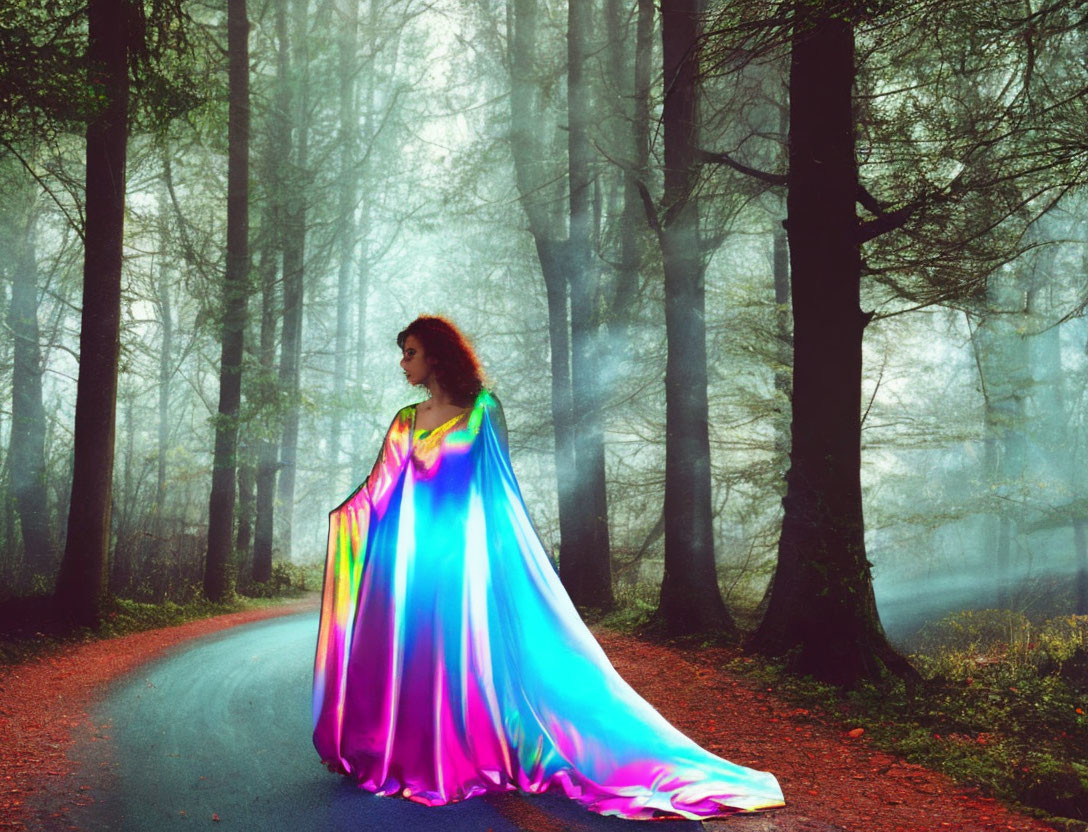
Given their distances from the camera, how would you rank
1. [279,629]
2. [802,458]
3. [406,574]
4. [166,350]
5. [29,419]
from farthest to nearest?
[166,350] → [29,419] → [279,629] → [802,458] → [406,574]

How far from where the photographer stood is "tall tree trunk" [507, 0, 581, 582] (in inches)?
624

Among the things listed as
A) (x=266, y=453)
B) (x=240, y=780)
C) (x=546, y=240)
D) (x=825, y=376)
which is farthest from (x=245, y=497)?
(x=240, y=780)

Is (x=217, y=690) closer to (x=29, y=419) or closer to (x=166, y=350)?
(x=29, y=419)

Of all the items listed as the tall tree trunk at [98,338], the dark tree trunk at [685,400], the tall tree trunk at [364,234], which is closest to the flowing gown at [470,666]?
the dark tree trunk at [685,400]

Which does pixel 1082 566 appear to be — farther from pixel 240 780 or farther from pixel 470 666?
pixel 240 780

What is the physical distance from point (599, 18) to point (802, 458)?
42.6ft

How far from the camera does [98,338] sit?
454 inches

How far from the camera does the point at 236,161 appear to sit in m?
18.0

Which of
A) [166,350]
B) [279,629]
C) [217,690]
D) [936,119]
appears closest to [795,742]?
[217,690]

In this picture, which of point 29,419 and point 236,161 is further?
point 29,419

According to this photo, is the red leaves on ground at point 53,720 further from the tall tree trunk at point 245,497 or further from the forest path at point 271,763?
the tall tree trunk at point 245,497

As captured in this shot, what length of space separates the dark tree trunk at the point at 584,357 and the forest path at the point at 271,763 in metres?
6.29

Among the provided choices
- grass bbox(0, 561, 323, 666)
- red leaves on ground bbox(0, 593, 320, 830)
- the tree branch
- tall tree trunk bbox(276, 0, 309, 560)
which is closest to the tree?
the tree branch

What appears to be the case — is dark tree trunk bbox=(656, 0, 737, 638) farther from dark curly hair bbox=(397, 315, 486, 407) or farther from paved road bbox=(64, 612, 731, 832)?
dark curly hair bbox=(397, 315, 486, 407)
